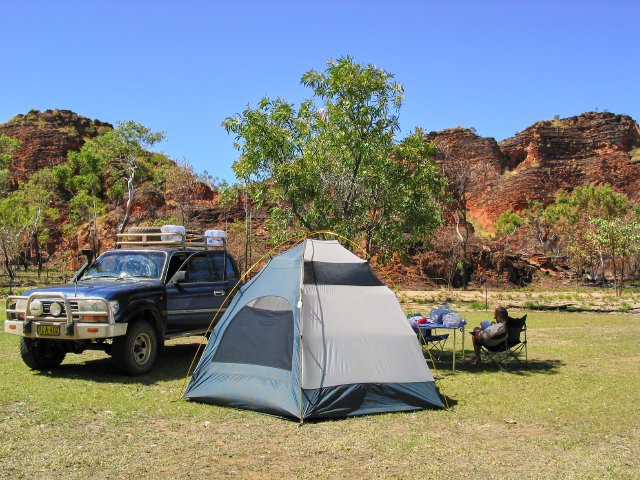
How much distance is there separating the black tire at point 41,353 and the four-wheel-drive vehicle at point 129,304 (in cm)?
1

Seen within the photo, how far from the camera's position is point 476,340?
35.1 feet

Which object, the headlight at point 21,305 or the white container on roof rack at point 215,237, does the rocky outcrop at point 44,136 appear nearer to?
the white container on roof rack at point 215,237

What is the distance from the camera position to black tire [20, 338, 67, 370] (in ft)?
32.3

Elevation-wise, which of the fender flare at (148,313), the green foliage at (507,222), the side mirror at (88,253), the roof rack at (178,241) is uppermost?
the green foliage at (507,222)

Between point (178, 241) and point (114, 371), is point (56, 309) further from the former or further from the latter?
point (178, 241)

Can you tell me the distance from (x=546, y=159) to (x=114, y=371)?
76863 mm

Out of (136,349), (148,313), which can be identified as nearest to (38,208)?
(148,313)

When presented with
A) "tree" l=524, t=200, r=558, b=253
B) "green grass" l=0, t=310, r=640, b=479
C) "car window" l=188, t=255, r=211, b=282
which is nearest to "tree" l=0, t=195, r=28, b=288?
"car window" l=188, t=255, r=211, b=282

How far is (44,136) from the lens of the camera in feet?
251

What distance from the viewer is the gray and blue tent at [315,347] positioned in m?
7.46

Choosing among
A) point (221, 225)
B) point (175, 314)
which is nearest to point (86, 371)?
point (175, 314)

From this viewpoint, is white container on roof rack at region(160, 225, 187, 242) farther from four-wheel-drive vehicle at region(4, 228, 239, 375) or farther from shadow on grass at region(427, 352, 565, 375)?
shadow on grass at region(427, 352, 565, 375)

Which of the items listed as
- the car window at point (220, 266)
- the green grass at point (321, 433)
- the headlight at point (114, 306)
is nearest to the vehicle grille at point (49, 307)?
the headlight at point (114, 306)

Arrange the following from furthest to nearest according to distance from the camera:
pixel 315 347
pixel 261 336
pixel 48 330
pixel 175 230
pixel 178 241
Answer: pixel 175 230 → pixel 178 241 → pixel 48 330 → pixel 261 336 → pixel 315 347
